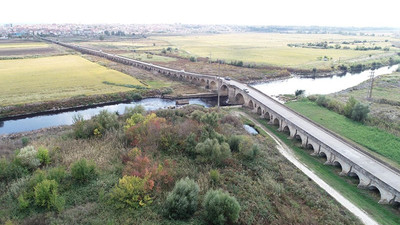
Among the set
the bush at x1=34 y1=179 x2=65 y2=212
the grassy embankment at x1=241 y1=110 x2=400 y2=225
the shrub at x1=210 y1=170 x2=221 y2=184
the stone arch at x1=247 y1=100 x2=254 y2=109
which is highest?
the bush at x1=34 y1=179 x2=65 y2=212

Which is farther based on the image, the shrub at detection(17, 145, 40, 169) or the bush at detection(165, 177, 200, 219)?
the shrub at detection(17, 145, 40, 169)

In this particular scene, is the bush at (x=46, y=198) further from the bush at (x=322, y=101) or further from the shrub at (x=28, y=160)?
the bush at (x=322, y=101)

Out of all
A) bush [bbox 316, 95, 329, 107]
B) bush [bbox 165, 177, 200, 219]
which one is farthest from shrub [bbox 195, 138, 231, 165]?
bush [bbox 316, 95, 329, 107]

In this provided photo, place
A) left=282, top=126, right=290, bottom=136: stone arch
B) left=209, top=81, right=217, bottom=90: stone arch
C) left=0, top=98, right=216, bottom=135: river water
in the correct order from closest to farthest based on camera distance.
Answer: left=282, top=126, right=290, bottom=136: stone arch
left=0, top=98, right=216, bottom=135: river water
left=209, top=81, right=217, bottom=90: stone arch

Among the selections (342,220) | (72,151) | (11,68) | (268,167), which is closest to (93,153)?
(72,151)

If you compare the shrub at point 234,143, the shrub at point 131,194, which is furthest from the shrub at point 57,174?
the shrub at point 234,143

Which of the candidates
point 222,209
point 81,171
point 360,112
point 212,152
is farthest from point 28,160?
point 360,112

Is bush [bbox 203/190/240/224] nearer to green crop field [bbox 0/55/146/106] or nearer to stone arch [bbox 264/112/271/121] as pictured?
stone arch [bbox 264/112/271/121]
